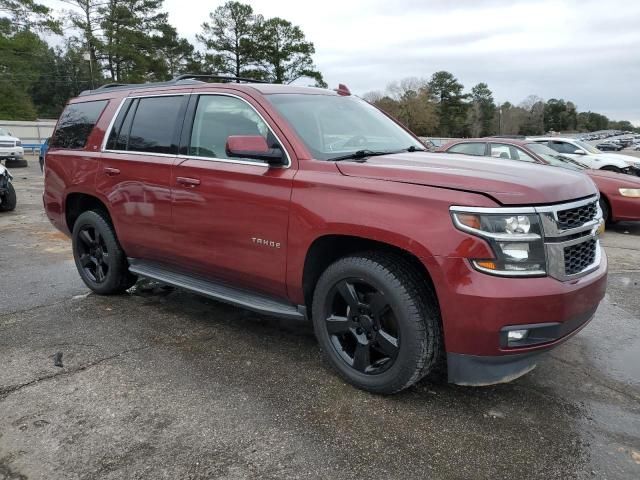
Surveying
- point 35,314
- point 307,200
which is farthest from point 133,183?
point 307,200

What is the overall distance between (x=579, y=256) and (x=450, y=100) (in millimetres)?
97759

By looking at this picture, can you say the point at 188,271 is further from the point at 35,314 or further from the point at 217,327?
the point at 35,314

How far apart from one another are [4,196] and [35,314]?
23.9 ft

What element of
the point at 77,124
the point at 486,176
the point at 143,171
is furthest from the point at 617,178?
the point at 77,124

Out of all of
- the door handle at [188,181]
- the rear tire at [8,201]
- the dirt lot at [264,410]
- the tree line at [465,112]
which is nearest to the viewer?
the dirt lot at [264,410]

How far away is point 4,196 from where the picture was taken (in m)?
10.8

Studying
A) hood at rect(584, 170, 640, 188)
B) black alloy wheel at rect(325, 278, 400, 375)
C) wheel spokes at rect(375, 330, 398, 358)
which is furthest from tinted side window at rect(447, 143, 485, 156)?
wheel spokes at rect(375, 330, 398, 358)

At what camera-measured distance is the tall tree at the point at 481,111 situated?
9650 cm

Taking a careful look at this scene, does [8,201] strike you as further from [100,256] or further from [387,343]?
[387,343]

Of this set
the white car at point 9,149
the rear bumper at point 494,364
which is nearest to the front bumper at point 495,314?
the rear bumper at point 494,364

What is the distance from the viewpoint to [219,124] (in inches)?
157

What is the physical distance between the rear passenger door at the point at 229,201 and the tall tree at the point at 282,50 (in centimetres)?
5873

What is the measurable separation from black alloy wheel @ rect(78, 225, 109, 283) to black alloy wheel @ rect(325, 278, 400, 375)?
105 inches

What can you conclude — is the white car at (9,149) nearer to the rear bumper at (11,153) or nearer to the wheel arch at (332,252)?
the rear bumper at (11,153)
